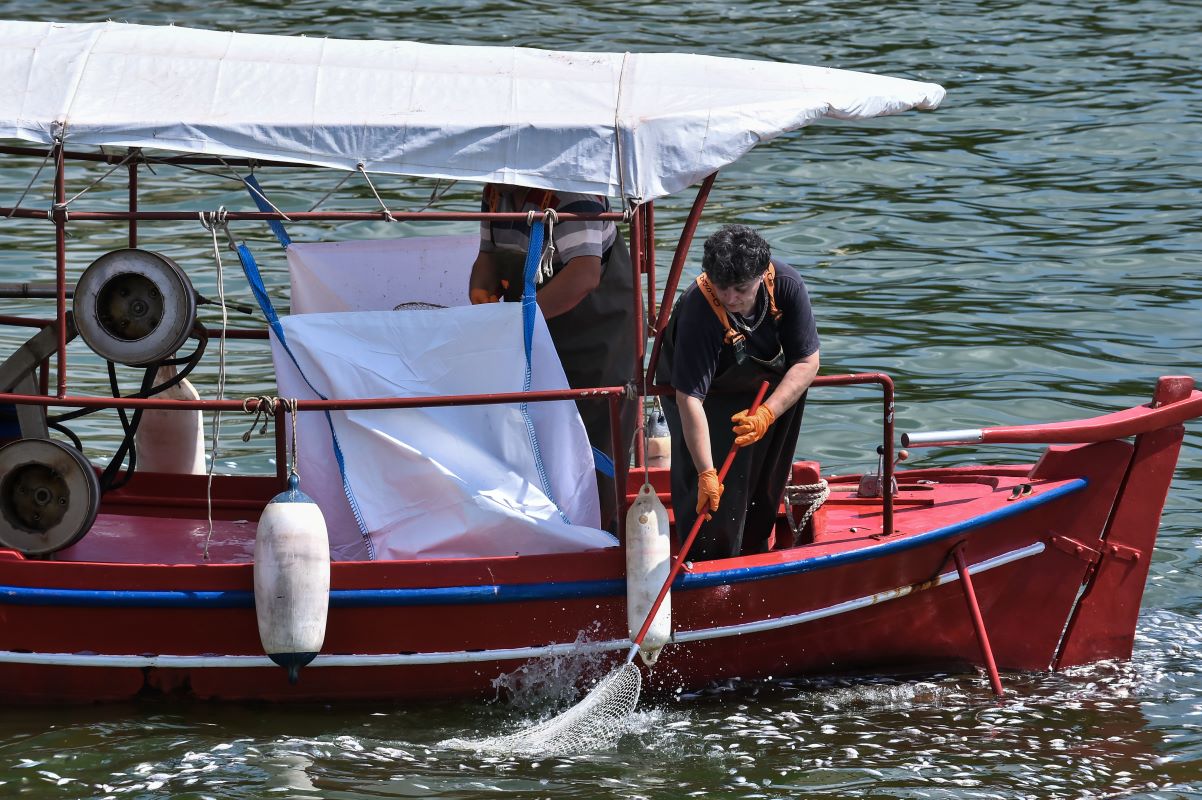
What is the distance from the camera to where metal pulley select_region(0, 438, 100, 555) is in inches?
248

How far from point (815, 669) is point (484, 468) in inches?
66.4

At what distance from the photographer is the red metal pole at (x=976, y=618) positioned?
257 inches

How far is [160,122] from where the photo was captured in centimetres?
592

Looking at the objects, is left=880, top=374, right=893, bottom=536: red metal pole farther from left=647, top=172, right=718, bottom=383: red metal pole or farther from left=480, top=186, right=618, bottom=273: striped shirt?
left=480, top=186, right=618, bottom=273: striped shirt

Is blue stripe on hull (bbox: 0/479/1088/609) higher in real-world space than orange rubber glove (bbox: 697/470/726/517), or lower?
lower

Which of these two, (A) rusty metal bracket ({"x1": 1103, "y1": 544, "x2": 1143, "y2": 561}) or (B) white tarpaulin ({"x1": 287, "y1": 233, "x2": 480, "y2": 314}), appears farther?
(B) white tarpaulin ({"x1": 287, "y1": 233, "x2": 480, "y2": 314})

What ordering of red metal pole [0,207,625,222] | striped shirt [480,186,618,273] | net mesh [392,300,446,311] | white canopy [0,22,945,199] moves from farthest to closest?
net mesh [392,300,446,311]
striped shirt [480,186,618,273]
white canopy [0,22,945,199]
red metal pole [0,207,625,222]

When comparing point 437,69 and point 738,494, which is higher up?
point 437,69

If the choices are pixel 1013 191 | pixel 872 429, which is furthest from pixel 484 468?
pixel 1013 191

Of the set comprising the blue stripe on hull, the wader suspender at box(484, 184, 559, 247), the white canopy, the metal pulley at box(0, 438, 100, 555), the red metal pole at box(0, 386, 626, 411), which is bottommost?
the blue stripe on hull

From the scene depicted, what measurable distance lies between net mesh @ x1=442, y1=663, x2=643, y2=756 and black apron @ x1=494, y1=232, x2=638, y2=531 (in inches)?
33.4

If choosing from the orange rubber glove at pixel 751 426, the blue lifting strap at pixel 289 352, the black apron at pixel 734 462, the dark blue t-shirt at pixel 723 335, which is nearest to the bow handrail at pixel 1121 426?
the black apron at pixel 734 462

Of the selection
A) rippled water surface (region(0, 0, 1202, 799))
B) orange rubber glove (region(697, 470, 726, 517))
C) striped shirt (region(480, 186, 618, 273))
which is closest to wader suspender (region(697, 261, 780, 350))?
orange rubber glove (region(697, 470, 726, 517))

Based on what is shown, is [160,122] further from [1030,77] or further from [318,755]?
[1030,77]
